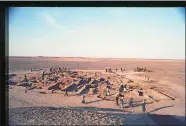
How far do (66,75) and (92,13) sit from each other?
1.42 ft

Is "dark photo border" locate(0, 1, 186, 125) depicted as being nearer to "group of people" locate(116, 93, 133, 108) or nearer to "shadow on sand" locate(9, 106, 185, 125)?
"shadow on sand" locate(9, 106, 185, 125)

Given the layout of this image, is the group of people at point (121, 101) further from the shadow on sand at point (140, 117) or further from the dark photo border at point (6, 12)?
the dark photo border at point (6, 12)

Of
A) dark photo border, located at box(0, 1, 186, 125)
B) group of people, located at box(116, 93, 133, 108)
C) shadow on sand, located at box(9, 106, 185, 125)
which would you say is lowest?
shadow on sand, located at box(9, 106, 185, 125)

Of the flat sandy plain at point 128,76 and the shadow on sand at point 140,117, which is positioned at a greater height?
the flat sandy plain at point 128,76

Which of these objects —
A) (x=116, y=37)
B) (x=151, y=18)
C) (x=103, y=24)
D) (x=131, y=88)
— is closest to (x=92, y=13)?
(x=103, y=24)

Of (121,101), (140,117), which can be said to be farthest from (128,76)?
(140,117)

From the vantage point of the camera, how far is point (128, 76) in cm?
175

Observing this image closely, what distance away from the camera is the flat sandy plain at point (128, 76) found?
1733mm

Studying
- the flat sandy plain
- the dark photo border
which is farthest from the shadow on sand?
the dark photo border

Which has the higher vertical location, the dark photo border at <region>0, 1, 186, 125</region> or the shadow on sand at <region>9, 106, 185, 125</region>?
the dark photo border at <region>0, 1, 186, 125</region>

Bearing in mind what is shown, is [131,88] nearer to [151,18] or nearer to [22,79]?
[151,18]

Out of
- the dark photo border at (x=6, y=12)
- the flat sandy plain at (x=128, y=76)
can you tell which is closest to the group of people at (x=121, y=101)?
the flat sandy plain at (x=128, y=76)

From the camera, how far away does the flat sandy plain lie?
1733 mm

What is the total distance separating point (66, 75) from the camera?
177cm
